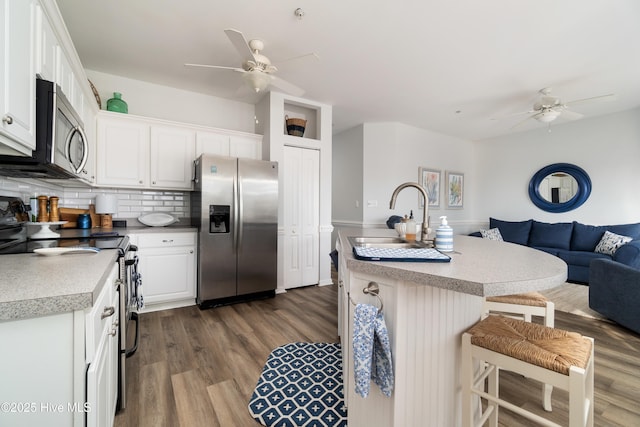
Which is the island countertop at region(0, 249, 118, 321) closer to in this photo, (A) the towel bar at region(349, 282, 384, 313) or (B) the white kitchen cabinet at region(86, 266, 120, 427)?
(B) the white kitchen cabinet at region(86, 266, 120, 427)

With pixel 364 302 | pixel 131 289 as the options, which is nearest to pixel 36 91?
pixel 131 289

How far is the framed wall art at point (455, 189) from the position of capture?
226 inches

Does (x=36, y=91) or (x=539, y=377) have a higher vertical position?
(x=36, y=91)

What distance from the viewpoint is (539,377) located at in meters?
1.00

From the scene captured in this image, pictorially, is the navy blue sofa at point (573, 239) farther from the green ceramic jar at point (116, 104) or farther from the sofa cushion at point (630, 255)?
the green ceramic jar at point (116, 104)

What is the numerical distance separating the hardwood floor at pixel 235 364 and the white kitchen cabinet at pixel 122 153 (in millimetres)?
1476

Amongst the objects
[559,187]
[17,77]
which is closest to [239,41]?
[17,77]

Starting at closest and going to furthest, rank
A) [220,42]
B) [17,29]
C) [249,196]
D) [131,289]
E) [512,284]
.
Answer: [512,284], [17,29], [131,289], [220,42], [249,196]

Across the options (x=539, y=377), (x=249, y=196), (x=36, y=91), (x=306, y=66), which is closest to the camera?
(x=539, y=377)

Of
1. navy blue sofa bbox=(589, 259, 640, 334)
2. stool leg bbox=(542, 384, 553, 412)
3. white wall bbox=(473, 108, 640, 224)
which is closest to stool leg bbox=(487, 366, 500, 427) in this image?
stool leg bbox=(542, 384, 553, 412)

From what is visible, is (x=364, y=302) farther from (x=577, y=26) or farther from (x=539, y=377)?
(x=577, y=26)

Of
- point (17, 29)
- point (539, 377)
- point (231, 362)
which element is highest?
point (17, 29)

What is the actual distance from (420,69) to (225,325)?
10.9ft

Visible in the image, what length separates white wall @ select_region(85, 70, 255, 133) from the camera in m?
3.16
